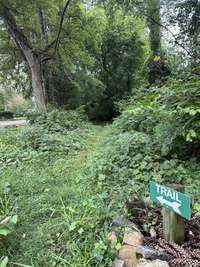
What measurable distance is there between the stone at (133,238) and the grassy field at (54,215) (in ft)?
0.58

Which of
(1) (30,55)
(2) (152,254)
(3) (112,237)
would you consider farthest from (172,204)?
(1) (30,55)

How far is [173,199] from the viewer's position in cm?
170

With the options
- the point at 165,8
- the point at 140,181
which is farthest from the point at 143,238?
the point at 165,8

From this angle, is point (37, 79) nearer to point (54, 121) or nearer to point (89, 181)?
point (54, 121)

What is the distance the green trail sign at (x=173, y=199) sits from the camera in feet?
5.29

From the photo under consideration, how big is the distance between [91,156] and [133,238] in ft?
8.25

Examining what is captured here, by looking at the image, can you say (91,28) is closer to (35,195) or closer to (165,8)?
(165,8)

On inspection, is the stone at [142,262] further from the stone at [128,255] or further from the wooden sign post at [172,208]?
Result: the wooden sign post at [172,208]

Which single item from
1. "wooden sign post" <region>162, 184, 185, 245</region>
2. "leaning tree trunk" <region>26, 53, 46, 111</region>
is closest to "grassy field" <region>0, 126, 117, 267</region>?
"wooden sign post" <region>162, 184, 185, 245</region>

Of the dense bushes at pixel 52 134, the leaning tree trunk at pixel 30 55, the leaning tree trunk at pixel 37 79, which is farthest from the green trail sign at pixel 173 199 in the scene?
the leaning tree trunk at pixel 37 79

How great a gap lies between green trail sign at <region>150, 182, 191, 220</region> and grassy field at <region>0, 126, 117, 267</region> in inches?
23.1

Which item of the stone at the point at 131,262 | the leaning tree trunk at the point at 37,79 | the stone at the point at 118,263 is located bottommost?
the stone at the point at 131,262

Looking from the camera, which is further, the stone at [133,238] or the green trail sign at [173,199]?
the stone at [133,238]

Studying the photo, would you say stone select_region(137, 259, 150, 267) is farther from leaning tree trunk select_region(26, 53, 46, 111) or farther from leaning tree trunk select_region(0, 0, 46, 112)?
leaning tree trunk select_region(26, 53, 46, 111)
